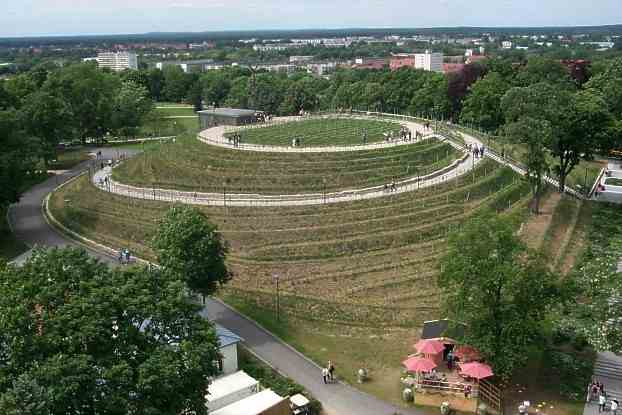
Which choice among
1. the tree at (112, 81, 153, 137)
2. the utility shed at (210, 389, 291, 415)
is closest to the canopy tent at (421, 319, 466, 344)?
the utility shed at (210, 389, 291, 415)

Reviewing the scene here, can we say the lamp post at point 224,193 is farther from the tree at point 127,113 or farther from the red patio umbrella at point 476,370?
the tree at point 127,113

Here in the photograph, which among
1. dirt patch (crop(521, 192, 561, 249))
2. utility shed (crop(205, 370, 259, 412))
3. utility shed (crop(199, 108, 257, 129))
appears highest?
utility shed (crop(199, 108, 257, 129))

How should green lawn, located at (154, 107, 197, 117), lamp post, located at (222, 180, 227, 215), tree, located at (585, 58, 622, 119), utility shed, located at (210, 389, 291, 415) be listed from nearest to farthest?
utility shed, located at (210, 389, 291, 415), lamp post, located at (222, 180, 227, 215), tree, located at (585, 58, 622, 119), green lawn, located at (154, 107, 197, 117)

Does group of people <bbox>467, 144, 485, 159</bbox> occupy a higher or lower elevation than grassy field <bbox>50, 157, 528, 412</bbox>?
higher

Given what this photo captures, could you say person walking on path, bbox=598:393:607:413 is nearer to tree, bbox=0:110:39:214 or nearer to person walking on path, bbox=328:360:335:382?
person walking on path, bbox=328:360:335:382

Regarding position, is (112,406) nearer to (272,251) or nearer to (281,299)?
(281,299)
